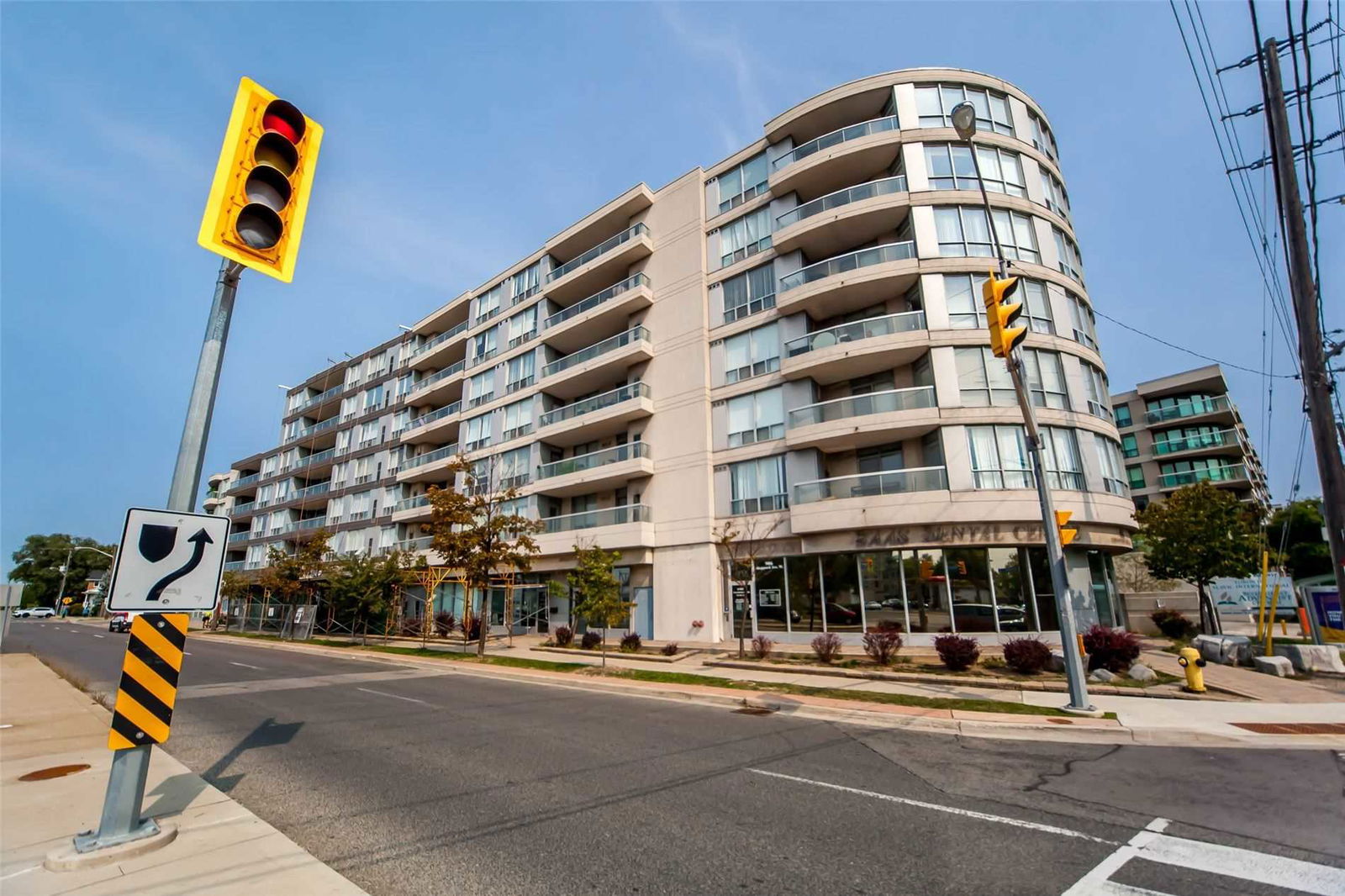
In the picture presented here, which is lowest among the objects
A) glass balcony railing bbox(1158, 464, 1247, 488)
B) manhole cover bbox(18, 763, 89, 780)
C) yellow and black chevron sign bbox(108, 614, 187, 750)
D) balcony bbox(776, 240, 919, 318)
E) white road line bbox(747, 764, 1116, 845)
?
white road line bbox(747, 764, 1116, 845)

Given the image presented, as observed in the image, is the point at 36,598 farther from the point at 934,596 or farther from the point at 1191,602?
the point at 1191,602

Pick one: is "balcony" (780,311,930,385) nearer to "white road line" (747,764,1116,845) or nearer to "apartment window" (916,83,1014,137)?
"apartment window" (916,83,1014,137)

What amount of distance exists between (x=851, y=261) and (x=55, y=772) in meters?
25.1

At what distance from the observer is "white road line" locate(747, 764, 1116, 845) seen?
5.18m

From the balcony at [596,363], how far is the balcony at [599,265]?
3.92 m

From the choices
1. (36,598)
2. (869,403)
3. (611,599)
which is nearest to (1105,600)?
(869,403)

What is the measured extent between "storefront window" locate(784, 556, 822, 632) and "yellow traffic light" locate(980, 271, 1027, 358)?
541 inches

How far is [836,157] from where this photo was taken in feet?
80.8

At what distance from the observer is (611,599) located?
19859mm

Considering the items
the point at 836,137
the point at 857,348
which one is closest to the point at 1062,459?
the point at 857,348

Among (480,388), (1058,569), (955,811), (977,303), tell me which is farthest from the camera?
→ (480,388)

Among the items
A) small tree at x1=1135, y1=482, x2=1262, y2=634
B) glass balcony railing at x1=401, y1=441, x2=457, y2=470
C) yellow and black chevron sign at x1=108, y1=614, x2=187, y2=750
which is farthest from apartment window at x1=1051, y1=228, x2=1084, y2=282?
glass balcony railing at x1=401, y1=441, x2=457, y2=470

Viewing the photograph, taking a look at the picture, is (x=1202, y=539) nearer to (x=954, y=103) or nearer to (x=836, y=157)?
(x=954, y=103)

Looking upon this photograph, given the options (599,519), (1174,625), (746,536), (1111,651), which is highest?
(599,519)
